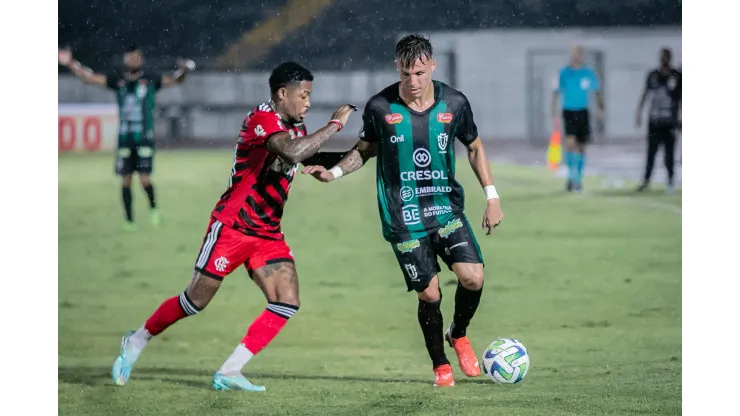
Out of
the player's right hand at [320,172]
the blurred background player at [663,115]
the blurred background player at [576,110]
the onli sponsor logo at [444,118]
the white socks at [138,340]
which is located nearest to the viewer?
the player's right hand at [320,172]

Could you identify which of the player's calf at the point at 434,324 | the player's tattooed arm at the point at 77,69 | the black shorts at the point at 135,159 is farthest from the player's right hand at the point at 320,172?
the black shorts at the point at 135,159

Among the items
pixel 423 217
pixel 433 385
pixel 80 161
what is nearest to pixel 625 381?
pixel 433 385

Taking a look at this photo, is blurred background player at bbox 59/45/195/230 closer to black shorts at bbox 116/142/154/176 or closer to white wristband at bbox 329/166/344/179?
black shorts at bbox 116/142/154/176

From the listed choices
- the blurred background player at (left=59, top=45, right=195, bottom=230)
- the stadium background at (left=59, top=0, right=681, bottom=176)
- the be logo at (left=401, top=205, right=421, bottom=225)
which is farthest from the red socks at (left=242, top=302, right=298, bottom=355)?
the blurred background player at (left=59, top=45, right=195, bottom=230)

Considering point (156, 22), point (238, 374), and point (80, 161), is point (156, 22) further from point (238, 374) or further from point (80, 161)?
point (238, 374)

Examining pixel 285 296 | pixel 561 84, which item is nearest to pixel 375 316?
pixel 285 296

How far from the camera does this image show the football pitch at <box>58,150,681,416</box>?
563cm

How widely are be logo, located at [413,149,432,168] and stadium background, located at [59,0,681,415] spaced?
1.05 metres

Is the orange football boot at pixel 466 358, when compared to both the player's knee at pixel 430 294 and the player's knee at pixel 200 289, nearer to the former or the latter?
the player's knee at pixel 430 294

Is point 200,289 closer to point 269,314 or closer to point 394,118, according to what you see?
point 269,314

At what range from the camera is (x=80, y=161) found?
21.0 meters

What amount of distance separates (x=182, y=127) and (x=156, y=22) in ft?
30.4

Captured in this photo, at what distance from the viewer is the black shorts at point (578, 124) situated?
541 inches

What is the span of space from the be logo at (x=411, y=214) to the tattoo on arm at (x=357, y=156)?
28cm
